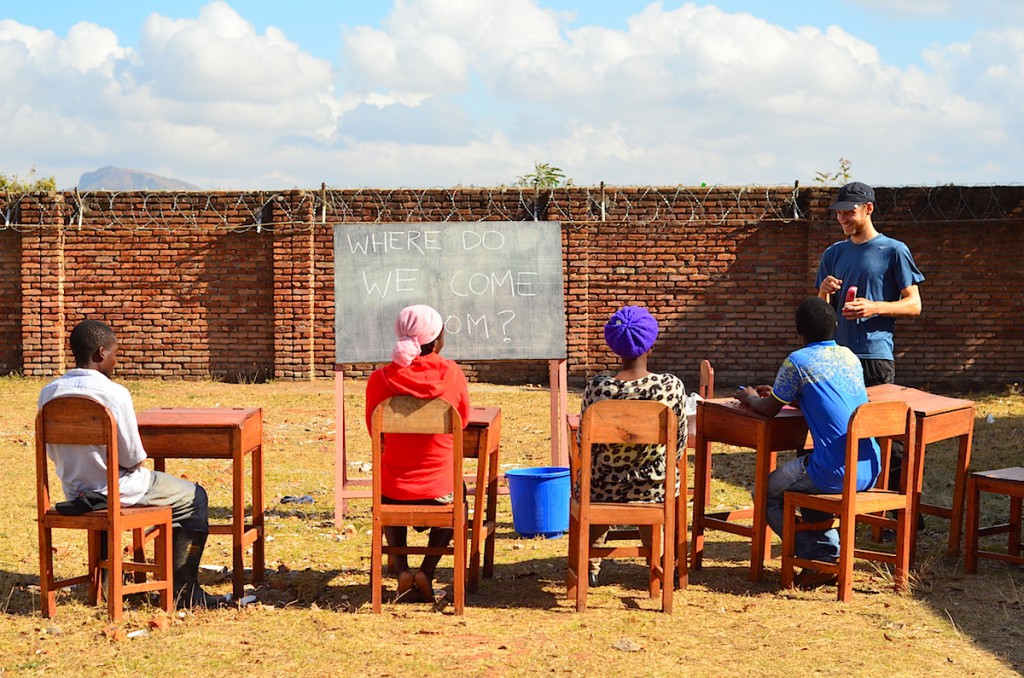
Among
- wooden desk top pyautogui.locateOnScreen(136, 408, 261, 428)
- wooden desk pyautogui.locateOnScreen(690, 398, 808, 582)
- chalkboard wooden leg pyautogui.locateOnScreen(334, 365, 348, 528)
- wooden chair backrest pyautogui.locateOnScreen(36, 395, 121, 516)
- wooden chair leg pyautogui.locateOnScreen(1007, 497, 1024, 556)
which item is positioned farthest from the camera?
chalkboard wooden leg pyautogui.locateOnScreen(334, 365, 348, 528)

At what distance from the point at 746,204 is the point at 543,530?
30.0 feet

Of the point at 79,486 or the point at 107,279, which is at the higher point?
the point at 107,279

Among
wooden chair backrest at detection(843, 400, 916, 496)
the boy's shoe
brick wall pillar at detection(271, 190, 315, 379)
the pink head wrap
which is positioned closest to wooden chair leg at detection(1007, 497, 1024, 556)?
wooden chair backrest at detection(843, 400, 916, 496)

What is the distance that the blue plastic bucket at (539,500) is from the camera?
6.55 m

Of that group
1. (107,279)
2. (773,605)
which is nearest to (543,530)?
(773,605)

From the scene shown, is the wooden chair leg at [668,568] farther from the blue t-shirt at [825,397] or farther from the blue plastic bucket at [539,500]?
the blue plastic bucket at [539,500]

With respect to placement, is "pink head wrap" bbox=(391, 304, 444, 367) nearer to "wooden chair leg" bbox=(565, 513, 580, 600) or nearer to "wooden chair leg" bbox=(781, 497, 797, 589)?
"wooden chair leg" bbox=(565, 513, 580, 600)

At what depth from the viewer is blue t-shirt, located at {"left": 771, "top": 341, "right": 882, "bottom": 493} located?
5227 millimetres

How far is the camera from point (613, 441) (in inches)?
193

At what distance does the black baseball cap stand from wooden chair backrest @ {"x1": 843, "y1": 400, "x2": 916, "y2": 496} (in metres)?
1.54

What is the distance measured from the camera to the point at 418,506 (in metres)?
5.08

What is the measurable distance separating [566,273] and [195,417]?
970 cm

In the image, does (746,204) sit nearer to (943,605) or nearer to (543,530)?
(543,530)

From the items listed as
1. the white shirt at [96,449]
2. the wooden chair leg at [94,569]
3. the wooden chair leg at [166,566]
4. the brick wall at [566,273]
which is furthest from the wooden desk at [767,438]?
the brick wall at [566,273]
